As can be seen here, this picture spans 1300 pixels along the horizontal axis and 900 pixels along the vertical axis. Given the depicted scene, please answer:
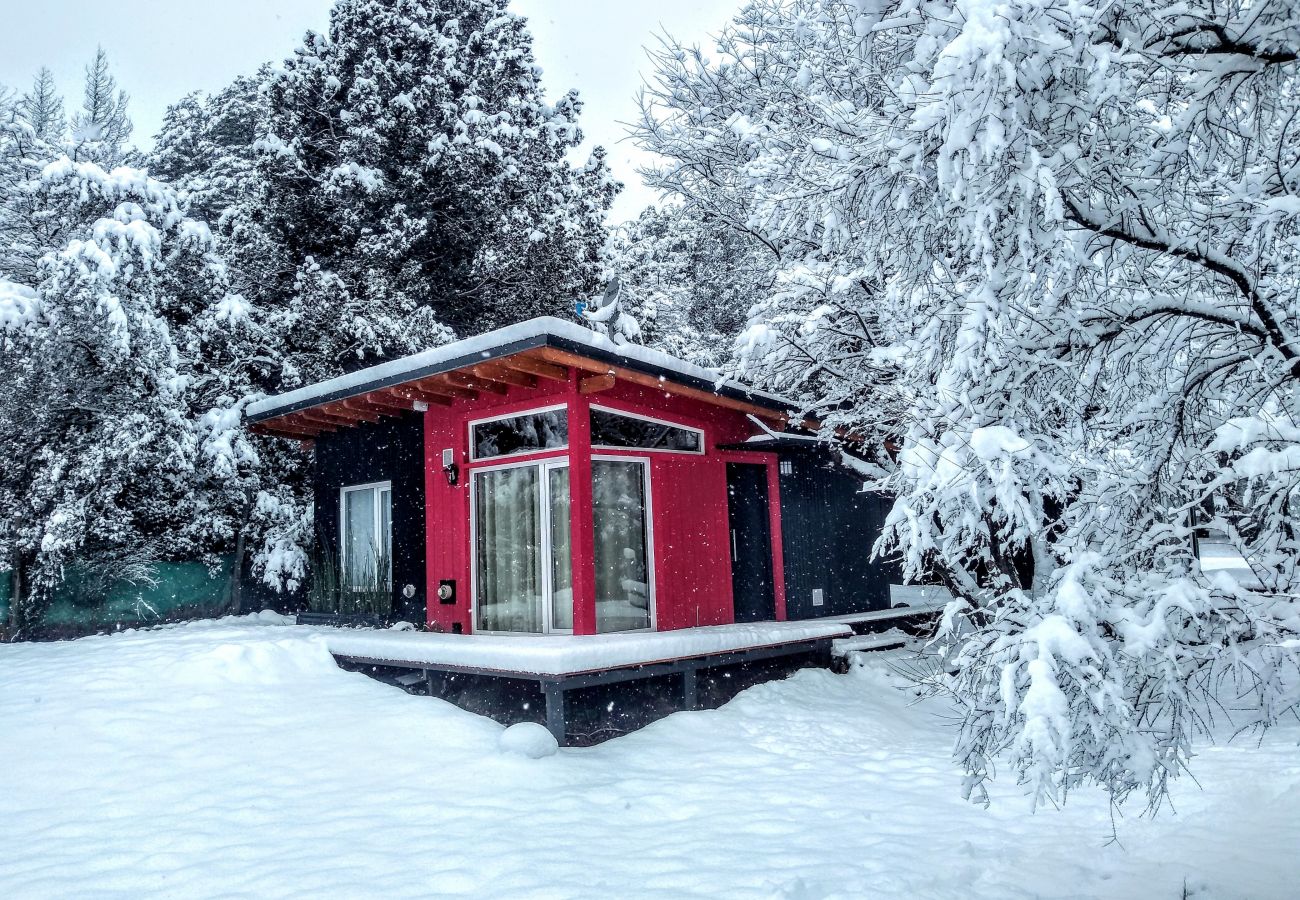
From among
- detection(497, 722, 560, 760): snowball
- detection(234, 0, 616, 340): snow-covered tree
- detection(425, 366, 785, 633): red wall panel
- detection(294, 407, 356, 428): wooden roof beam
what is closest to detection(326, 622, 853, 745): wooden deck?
detection(497, 722, 560, 760): snowball

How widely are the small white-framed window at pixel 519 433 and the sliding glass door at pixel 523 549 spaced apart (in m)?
0.18

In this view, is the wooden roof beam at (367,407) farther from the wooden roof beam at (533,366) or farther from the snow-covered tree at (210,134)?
the snow-covered tree at (210,134)

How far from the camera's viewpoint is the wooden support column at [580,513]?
308 inches

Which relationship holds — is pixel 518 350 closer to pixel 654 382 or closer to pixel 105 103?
pixel 654 382

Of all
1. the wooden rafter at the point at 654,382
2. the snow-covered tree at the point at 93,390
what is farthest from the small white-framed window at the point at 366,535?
the wooden rafter at the point at 654,382

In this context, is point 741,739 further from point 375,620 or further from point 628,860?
point 375,620

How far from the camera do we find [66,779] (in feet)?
17.7

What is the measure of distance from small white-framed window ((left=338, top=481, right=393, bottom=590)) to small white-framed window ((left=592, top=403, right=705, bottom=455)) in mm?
3240

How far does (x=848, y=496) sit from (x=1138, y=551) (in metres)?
9.15

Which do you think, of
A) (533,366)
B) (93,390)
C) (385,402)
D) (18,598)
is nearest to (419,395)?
(385,402)

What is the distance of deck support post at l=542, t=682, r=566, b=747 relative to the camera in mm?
6496

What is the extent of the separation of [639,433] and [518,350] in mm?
2235

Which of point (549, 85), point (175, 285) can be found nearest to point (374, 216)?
point (175, 285)

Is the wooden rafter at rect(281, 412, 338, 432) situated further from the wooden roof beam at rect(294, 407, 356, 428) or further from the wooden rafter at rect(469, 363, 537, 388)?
the wooden rafter at rect(469, 363, 537, 388)
